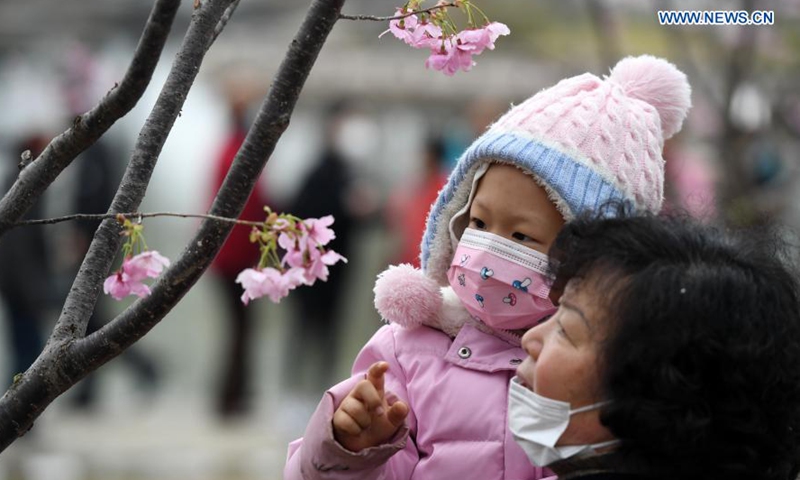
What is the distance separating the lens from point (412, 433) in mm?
2330

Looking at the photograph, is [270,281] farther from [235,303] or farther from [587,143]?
[235,303]

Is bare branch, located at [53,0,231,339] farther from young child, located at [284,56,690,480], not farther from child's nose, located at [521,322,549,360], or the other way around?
child's nose, located at [521,322,549,360]

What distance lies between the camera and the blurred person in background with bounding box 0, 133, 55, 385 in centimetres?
762

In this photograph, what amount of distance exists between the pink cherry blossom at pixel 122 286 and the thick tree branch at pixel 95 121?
0.66ft

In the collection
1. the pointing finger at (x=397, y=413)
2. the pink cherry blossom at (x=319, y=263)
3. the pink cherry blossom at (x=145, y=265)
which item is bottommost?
the pointing finger at (x=397, y=413)

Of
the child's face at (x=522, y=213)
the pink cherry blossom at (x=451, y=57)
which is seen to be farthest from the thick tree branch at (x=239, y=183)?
the child's face at (x=522, y=213)

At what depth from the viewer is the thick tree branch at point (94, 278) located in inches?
78.0

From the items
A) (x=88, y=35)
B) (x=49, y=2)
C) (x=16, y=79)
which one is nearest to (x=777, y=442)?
(x=16, y=79)

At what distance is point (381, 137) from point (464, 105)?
53.8 inches

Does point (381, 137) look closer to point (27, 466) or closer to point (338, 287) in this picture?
point (338, 287)

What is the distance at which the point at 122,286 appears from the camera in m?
2.12

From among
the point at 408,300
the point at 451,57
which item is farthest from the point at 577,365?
the point at 451,57

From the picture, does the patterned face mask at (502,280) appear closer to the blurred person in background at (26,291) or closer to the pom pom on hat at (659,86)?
the pom pom on hat at (659,86)

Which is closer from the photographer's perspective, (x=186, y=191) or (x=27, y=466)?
(x=27, y=466)
